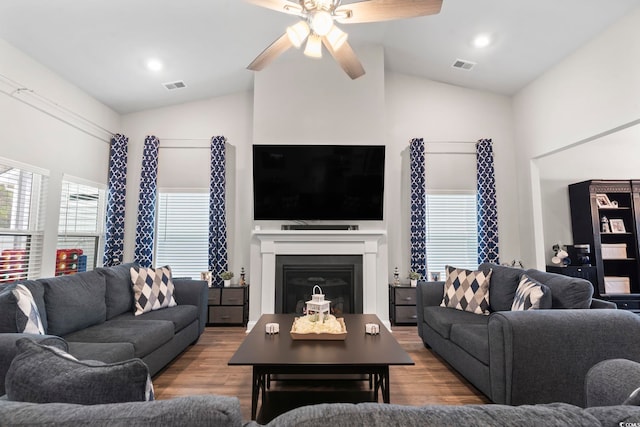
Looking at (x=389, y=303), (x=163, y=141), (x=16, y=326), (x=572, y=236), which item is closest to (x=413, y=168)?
(x=389, y=303)

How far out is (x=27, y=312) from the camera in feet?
6.91

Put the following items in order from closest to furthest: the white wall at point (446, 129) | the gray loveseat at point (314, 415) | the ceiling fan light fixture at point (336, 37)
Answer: the gray loveseat at point (314, 415)
the ceiling fan light fixture at point (336, 37)
the white wall at point (446, 129)

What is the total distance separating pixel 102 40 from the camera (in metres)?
3.45

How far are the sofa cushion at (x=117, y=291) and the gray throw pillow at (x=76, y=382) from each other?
2.59 metres

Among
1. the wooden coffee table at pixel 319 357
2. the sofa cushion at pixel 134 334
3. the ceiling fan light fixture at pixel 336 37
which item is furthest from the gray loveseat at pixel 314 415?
the ceiling fan light fixture at pixel 336 37

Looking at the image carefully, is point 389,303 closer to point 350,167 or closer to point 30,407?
point 350,167

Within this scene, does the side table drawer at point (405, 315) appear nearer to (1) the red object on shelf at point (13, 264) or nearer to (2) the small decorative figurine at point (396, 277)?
(2) the small decorative figurine at point (396, 277)

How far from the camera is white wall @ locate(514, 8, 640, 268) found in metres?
3.25

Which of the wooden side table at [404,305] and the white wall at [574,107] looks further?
the wooden side table at [404,305]

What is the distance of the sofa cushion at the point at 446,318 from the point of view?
2.99 m

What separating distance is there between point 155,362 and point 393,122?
4556mm

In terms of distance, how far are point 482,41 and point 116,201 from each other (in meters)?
5.60

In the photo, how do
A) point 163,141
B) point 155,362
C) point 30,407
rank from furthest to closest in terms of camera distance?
1. point 163,141
2. point 155,362
3. point 30,407

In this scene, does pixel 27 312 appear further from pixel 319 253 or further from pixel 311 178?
pixel 311 178
